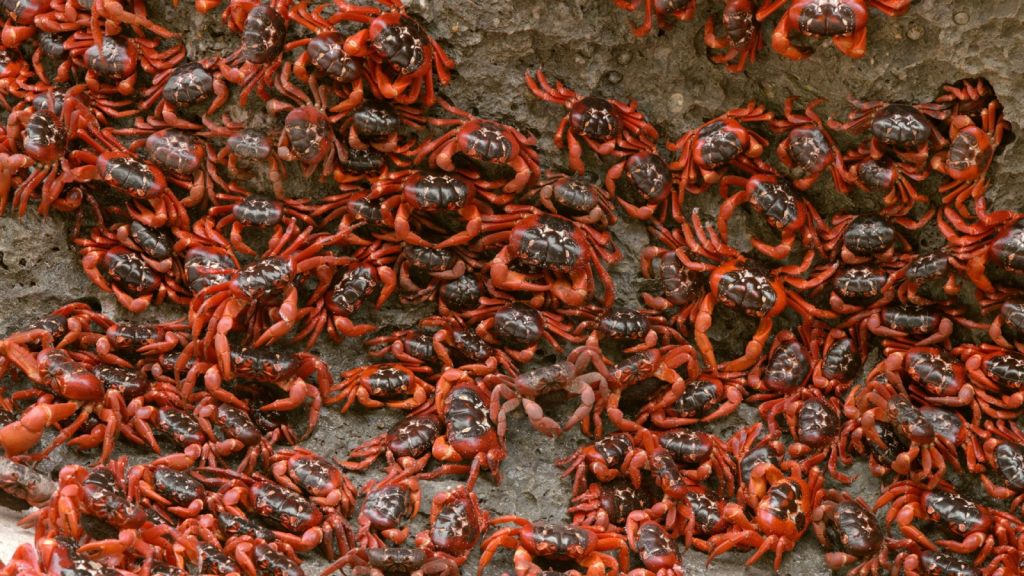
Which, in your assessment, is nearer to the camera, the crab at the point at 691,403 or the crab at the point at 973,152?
the crab at the point at 973,152

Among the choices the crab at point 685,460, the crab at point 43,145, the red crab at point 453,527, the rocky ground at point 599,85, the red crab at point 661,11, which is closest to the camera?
the red crab at point 453,527

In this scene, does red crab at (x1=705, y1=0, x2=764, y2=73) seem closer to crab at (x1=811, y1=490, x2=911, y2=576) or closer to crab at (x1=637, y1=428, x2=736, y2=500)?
crab at (x1=637, y1=428, x2=736, y2=500)

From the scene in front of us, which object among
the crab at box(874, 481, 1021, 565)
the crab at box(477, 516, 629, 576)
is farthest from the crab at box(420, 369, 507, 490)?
the crab at box(874, 481, 1021, 565)

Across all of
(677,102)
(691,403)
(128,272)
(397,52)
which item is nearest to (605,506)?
(691,403)

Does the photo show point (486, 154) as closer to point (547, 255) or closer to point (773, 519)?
point (547, 255)

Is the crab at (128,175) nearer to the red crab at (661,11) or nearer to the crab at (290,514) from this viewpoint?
the crab at (290,514)

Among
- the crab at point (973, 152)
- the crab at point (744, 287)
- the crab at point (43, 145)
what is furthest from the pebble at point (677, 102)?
the crab at point (43, 145)
